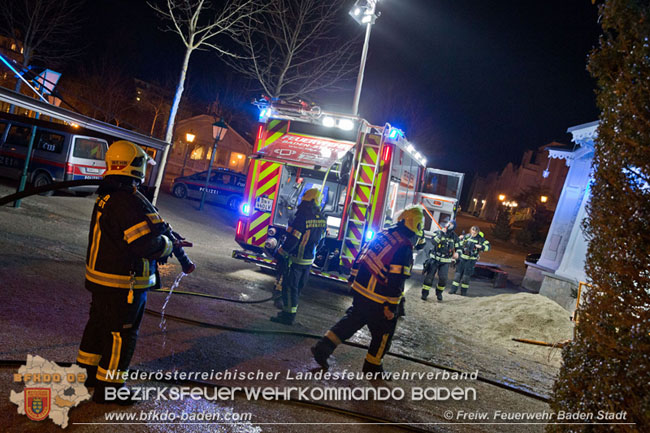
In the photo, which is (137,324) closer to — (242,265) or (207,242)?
(242,265)

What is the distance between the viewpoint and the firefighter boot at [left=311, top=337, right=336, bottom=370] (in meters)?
3.97

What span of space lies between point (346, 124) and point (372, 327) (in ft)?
13.3

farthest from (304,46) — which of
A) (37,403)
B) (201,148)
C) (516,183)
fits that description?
(516,183)

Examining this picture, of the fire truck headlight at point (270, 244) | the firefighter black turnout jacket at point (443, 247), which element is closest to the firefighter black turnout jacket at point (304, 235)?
the fire truck headlight at point (270, 244)

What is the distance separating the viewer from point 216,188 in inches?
661

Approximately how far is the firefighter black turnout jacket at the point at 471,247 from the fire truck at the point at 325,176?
119 inches

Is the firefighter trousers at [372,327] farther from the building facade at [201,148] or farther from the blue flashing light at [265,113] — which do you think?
the building facade at [201,148]

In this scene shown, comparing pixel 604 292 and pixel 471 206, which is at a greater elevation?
pixel 471 206

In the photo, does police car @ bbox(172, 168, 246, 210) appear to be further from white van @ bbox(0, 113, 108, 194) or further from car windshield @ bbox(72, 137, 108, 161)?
white van @ bbox(0, 113, 108, 194)

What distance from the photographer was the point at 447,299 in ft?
30.8

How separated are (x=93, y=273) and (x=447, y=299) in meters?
8.12

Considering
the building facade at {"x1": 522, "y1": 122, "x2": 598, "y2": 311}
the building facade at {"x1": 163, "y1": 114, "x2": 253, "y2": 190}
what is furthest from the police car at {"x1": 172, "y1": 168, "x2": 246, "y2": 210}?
the building facade at {"x1": 163, "y1": 114, "x2": 253, "y2": 190}

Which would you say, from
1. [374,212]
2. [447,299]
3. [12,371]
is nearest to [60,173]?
[374,212]

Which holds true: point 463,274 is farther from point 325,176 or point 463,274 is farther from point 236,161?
point 236,161
